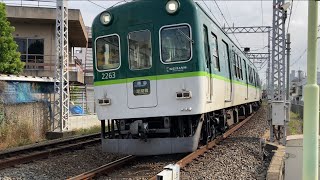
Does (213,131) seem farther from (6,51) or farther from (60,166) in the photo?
(6,51)

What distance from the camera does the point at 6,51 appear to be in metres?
18.8

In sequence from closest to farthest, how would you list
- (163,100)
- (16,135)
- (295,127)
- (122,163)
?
(163,100), (122,163), (16,135), (295,127)

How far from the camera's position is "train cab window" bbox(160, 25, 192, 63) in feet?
25.9

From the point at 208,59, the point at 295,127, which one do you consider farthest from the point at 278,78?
the point at 208,59

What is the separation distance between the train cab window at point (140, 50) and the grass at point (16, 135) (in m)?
6.82

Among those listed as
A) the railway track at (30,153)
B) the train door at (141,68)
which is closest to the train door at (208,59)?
the train door at (141,68)

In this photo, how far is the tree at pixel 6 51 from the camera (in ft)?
61.2

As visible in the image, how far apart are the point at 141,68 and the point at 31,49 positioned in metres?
17.7

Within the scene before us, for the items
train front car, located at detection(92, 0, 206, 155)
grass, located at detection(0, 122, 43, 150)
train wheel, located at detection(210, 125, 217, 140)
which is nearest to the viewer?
train front car, located at detection(92, 0, 206, 155)

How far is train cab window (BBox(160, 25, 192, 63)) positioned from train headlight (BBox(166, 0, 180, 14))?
32 cm

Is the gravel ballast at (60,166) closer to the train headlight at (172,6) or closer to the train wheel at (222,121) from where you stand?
the train wheel at (222,121)

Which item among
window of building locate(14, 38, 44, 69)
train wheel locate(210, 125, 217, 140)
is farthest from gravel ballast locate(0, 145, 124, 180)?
window of building locate(14, 38, 44, 69)

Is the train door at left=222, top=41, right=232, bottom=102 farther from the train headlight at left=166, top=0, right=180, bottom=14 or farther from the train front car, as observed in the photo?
the train headlight at left=166, top=0, right=180, bottom=14

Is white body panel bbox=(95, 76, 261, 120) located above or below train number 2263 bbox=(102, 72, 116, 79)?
below
